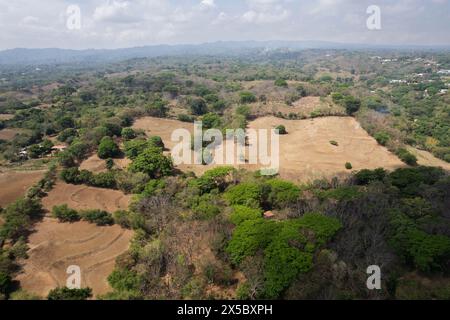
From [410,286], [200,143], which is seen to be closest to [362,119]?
[200,143]

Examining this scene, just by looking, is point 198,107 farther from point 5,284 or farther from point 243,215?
point 5,284

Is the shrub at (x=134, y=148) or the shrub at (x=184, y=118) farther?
the shrub at (x=184, y=118)

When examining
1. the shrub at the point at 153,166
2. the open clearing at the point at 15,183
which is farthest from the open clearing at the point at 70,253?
the shrub at the point at 153,166

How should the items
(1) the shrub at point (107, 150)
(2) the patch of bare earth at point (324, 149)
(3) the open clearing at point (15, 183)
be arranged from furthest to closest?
1. (1) the shrub at point (107, 150)
2. (2) the patch of bare earth at point (324, 149)
3. (3) the open clearing at point (15, 183)

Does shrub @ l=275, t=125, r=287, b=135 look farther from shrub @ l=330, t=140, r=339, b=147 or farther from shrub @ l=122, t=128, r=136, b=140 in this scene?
shrub @ l=122, t=128, r=136, b=140

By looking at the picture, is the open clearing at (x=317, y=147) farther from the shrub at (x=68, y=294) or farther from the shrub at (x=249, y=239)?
the shrub at (x=68, y=294)
